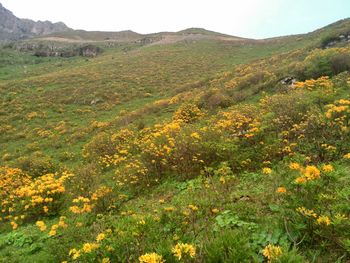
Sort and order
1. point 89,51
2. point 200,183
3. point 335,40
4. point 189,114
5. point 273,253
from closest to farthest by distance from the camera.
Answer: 1. point 273,253
2. point 200,183
3. point 189,114
4. point 335,40
5. point 89,51

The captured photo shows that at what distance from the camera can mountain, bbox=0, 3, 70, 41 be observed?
156m

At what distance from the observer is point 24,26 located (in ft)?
533

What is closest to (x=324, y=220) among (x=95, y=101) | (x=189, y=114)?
(x=189, y=114)

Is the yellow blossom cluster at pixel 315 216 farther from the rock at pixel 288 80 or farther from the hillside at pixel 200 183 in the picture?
the rock at pixel 288 80

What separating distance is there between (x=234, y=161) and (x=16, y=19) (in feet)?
609

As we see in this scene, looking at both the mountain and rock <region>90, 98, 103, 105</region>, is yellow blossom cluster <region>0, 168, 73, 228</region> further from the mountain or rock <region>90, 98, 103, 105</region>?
the mountain

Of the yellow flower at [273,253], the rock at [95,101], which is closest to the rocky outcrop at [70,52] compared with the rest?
the rock at [95,101]

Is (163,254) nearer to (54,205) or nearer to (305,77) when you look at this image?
(54,205)

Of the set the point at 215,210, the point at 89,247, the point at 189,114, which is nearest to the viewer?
the point at 89,247

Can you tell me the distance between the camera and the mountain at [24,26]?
155500 mm

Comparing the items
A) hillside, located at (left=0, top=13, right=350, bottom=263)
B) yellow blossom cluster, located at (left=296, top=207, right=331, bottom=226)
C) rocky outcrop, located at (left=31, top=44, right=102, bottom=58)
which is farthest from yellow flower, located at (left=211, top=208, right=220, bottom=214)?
rocky outcrop, located at (left=31, top=44, right=102, bottom=58)

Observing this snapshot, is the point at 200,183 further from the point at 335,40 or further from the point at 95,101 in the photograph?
the point at 335,40

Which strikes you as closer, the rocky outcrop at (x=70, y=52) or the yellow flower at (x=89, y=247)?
the yellow flower at (x=89, y=247)

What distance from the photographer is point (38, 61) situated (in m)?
61.1
